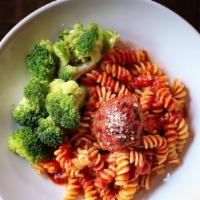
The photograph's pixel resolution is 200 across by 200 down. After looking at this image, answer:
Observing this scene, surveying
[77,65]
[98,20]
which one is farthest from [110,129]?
[98,20]

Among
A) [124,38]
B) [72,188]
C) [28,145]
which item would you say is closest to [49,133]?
[28,145]

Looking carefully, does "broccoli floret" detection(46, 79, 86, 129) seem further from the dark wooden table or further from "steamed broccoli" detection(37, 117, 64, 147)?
the dark wooden table

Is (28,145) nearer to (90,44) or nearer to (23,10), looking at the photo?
(90,44)

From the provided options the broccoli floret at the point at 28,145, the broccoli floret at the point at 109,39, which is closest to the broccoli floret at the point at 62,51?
the broccoli floret at the point at 109,39

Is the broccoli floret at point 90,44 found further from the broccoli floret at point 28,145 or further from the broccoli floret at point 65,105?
the broccoli floret at point 28,145

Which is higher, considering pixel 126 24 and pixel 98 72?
pixel 126 24

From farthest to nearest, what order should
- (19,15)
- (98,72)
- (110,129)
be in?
(19,15), (98,72), (110,129)

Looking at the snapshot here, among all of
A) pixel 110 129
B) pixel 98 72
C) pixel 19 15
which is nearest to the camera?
pixel 110 129

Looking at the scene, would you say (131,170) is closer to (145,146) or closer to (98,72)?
(145,146)
